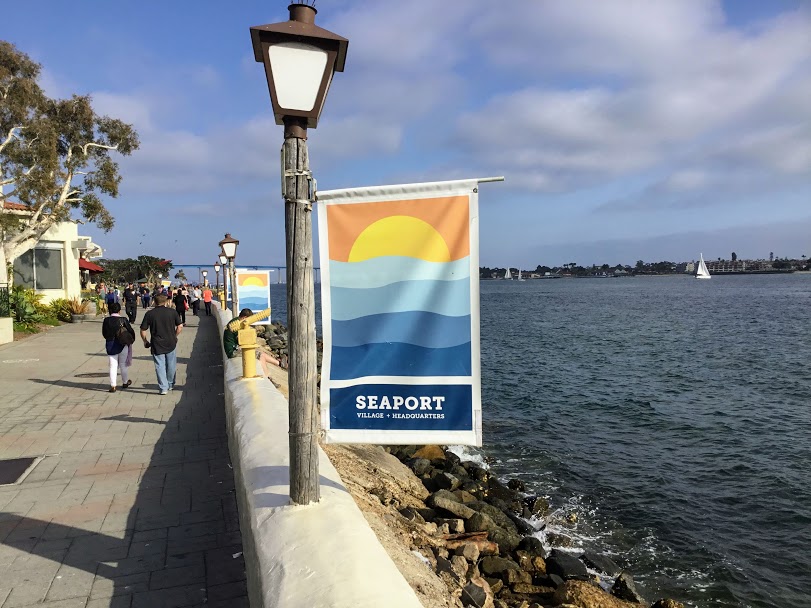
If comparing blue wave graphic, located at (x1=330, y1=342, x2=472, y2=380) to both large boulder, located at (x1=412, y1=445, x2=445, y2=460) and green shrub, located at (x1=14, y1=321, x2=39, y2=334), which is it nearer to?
large boulder, located at (x1=412, y1=445, x2=445, y2=460)

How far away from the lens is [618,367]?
27250 mm

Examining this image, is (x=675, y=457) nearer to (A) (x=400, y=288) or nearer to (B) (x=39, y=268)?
(A) (x=400, y=288)

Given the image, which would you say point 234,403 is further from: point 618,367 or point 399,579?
point 618,367

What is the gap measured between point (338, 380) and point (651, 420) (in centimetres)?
1600

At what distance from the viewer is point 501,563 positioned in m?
6.67

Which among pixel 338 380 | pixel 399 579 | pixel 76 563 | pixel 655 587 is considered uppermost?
pixel 338 380

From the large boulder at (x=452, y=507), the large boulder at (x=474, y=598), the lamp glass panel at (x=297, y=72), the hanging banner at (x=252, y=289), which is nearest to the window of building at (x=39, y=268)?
the hanging banner at (x=252, y=289)

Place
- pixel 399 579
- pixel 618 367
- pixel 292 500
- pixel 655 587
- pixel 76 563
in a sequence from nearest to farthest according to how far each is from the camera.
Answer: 1. pixel 399 579
2. pixel 292 500
3. pixel 76 563
4. pixel 655 587
5. pixel 618 367

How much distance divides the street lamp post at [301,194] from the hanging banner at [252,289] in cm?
1152

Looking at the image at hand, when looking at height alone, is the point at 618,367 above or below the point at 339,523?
below

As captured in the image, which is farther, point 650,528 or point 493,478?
point 493,478

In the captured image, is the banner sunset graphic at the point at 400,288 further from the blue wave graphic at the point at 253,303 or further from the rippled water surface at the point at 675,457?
the blue wave graphic at the point at 253,303

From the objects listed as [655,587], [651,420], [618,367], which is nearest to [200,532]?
[655,587]

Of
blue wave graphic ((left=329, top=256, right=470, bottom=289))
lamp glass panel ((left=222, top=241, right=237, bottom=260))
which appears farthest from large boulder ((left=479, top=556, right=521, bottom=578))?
Result: lamp glass panel ((left=222, top=241, right=237, bottom=260))
